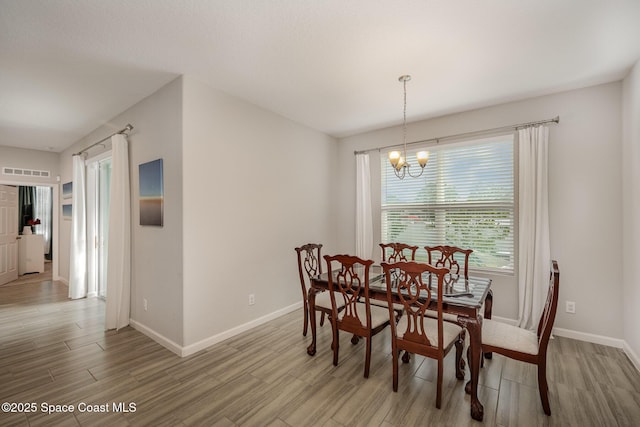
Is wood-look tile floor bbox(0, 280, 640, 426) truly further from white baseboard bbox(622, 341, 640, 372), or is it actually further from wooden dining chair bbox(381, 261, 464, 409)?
wooden dining chair bbox(381, 261, 464, 409)

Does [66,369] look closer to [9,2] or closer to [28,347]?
[28,347]

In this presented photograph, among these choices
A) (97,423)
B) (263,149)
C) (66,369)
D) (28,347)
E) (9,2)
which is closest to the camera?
(9,2)

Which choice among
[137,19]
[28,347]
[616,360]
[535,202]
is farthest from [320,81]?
[28,347]

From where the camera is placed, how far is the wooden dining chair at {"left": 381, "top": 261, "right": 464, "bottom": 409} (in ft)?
6.57

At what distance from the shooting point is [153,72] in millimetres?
2697

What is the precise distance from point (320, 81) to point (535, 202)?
2.74 metres

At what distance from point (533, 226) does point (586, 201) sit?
544 mm

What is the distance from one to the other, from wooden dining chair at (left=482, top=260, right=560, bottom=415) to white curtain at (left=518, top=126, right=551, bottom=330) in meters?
1.31

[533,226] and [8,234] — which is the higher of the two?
[533,226]

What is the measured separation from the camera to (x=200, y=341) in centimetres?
290

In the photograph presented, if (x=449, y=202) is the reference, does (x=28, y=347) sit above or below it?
below

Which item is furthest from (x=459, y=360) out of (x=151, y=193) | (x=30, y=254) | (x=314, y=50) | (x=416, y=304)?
(x=30, y=254)

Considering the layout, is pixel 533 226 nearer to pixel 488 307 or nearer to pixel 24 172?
pixel 488 307

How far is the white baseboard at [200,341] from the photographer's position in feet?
9.18
